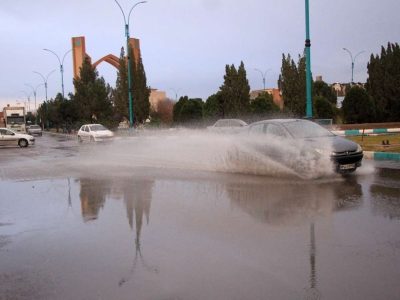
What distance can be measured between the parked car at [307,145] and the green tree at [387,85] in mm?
29128

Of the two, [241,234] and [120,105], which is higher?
[120,105]

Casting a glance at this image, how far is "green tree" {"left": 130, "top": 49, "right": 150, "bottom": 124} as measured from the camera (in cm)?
4772

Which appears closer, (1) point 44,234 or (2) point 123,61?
(1) point 44,234

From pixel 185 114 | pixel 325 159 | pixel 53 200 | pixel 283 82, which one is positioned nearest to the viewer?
pixel 53 200

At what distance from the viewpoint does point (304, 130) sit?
12492mm

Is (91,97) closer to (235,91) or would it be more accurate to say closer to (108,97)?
(108,97)

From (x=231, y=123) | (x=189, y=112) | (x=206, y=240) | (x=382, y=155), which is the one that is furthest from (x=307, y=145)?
(x=189, y=112)

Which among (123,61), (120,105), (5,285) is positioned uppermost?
(123,61)

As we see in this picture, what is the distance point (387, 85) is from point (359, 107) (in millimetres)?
3639

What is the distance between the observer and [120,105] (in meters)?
50.1

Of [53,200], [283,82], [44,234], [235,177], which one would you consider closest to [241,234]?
[44,234]

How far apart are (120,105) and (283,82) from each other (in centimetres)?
1992

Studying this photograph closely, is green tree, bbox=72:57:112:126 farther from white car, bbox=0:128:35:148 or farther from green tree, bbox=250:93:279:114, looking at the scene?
green tree, bbox=250:93:279:114

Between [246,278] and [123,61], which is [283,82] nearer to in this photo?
[123,61]
